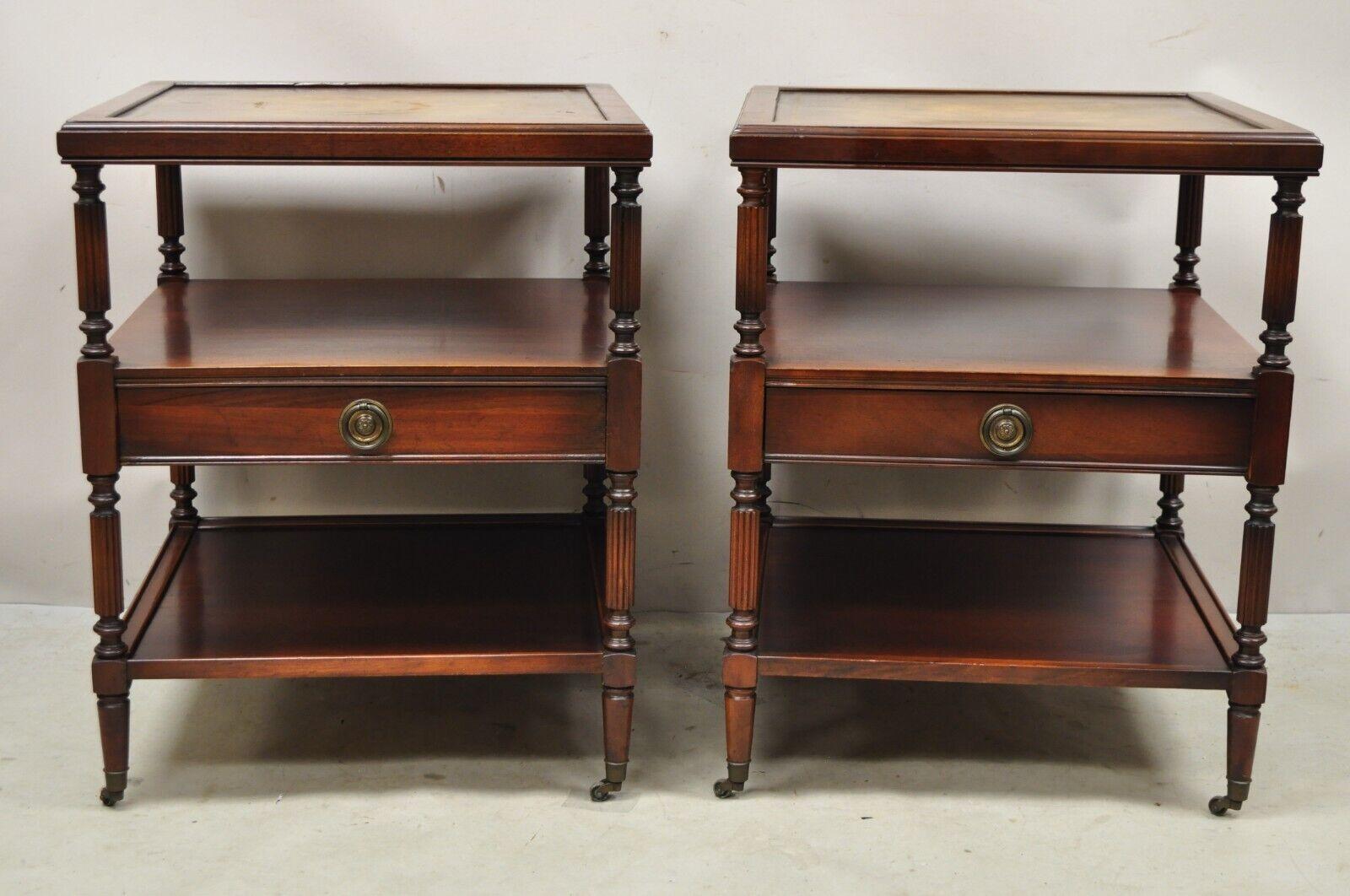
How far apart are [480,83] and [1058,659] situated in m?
1.26

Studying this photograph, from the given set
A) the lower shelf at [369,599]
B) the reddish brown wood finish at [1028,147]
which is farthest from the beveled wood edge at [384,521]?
the reddish brown wood finish at [1028,147]

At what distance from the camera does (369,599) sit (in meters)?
2.63

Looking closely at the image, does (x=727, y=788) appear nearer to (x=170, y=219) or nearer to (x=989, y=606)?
(x=989, y=606)

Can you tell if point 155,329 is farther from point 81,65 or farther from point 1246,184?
point 1246,184

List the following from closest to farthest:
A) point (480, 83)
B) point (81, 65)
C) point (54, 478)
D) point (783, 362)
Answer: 1. point (783, 362)
2. point (480, 83)
3. point (81, 65)
4. point (54, 478)

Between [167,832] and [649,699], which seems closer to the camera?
[167,832]

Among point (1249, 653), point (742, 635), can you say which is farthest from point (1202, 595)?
point (742, 635)

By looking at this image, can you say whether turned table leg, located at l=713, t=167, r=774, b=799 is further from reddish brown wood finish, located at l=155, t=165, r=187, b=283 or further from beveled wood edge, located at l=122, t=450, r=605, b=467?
reddish brown wood finish, located at l=155, t=165, r=187, b=283

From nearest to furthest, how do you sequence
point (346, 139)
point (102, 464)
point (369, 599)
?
point (346, 139) < point (102, 464) < point (369, 599)

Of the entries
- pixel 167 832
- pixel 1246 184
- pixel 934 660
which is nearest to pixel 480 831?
pixel 167 832

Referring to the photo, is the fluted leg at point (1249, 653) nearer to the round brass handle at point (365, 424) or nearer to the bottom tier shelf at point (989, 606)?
the bottom tier shelf at point (989, 606)

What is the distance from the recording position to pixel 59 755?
258 centimetres

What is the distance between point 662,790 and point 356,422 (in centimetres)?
72

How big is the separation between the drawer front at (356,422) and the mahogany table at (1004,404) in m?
0.25
